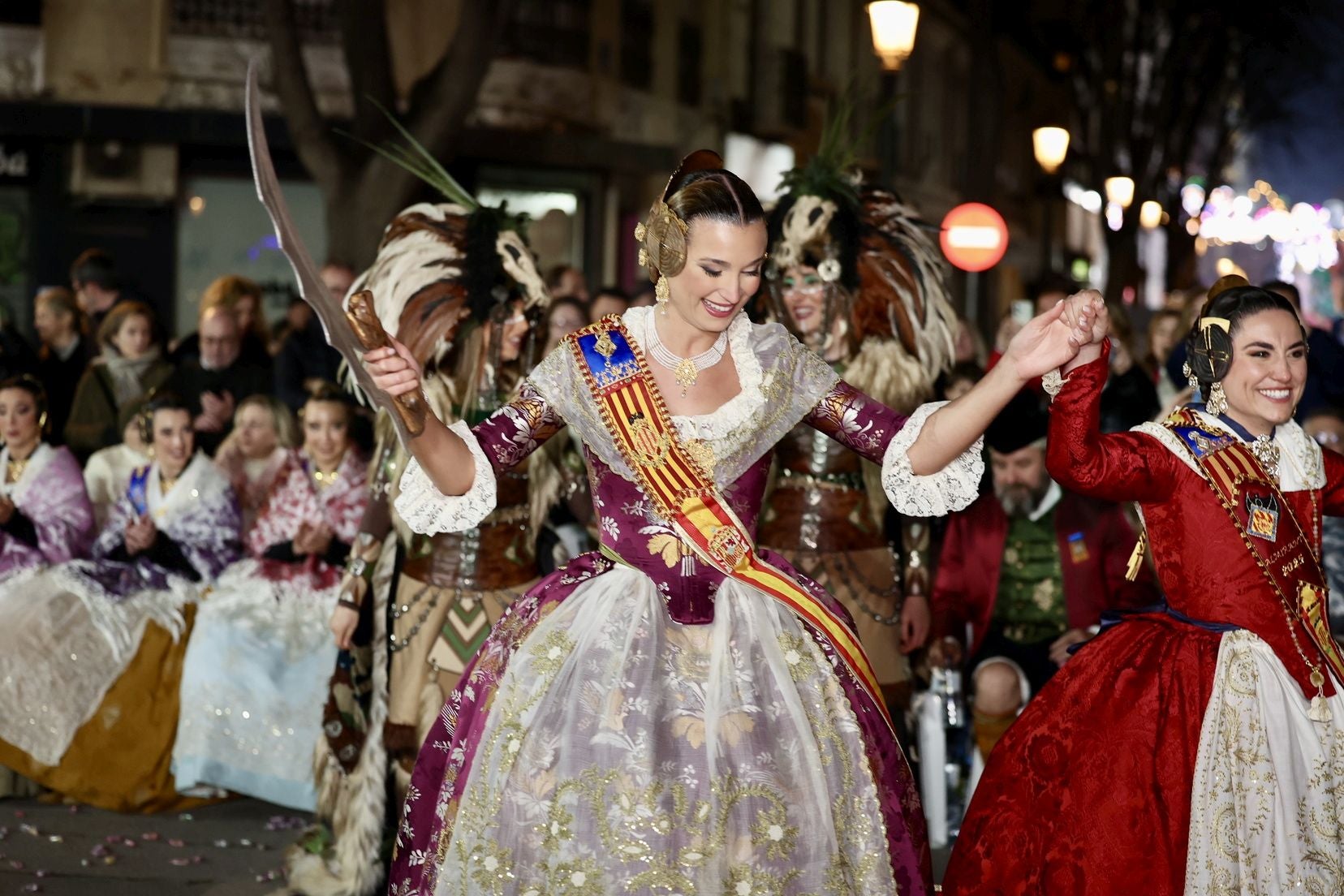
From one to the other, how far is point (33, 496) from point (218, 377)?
1.80 metres

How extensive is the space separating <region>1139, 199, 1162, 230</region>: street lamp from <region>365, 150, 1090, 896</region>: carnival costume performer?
25.4m

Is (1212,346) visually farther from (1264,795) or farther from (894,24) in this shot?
(894,24)

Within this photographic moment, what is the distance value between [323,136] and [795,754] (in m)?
8.75

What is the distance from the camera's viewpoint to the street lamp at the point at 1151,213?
29322 millimetres

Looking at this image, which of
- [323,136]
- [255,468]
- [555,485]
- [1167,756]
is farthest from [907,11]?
[1167,756]

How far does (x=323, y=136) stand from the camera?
461 inches

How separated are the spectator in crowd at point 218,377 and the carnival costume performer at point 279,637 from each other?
5.31ft

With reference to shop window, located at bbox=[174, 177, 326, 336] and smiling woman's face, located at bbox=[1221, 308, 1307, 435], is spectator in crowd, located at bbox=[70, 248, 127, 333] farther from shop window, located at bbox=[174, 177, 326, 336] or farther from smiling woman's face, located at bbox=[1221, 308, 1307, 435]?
smiling woman's face, located at bbox=[1221, 308, 1307, 435]

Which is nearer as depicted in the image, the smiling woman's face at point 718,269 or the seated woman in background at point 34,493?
the smiling woman's face at point 718,269

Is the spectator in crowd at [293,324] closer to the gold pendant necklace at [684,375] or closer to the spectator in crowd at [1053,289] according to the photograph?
the spectator in crowd at [1053,289]

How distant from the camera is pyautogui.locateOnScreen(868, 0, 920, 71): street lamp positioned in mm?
13102

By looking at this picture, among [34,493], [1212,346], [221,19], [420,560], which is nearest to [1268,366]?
[1212,346]

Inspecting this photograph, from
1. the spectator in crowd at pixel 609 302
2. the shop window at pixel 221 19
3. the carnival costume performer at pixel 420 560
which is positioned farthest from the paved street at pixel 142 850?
the shop window at pixel 221 19

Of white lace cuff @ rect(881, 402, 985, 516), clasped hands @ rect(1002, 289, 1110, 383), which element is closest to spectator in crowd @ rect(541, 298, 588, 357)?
white lace cuff @ rect(881, 402, 985, 516)
